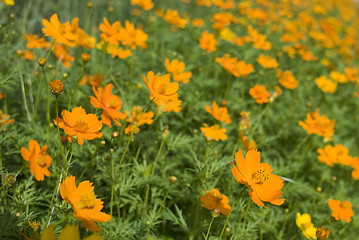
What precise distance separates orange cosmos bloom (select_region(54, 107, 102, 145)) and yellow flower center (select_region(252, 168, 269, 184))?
23.1 inches

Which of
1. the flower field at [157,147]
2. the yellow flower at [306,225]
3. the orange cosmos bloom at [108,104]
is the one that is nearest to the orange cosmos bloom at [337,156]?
the flower field at [157,147]

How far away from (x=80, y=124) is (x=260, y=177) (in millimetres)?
682

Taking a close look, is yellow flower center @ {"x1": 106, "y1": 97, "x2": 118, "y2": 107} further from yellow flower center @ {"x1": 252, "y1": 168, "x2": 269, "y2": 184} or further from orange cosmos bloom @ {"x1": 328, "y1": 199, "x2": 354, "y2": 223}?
orange cosmos bloom @ {"x1": 328, "y1": 199, "x2": 354, "y2": 223}

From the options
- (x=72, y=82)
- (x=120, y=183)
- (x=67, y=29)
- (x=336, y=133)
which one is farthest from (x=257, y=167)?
(x=336, y=133)

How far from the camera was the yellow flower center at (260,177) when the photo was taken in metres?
1.12

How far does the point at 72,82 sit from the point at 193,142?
90cm

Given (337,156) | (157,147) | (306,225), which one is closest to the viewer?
(306,225)

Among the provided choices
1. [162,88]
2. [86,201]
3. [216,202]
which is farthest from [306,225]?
[86,201]

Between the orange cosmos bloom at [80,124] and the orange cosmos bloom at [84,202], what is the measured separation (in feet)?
0.63

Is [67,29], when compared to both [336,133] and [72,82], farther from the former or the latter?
[336,133]

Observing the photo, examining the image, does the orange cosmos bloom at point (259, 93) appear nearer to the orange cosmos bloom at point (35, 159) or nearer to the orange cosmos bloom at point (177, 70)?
the orange cosmos bloom at point (177, 70)

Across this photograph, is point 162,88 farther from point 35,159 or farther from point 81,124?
point 35,159

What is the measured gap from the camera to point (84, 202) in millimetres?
930

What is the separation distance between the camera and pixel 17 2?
11.3ft
